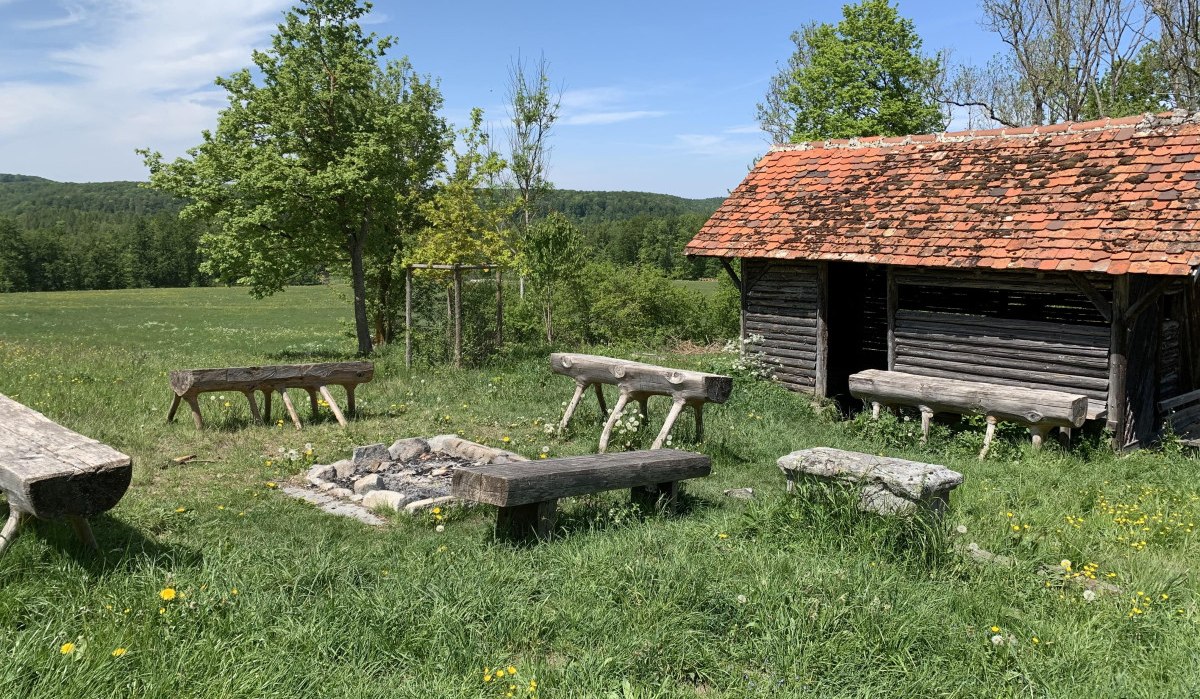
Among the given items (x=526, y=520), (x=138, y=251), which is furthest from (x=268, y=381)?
(x=138, y=251)

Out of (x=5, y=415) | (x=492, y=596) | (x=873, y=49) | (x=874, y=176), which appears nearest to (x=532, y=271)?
(x=874, y=176)

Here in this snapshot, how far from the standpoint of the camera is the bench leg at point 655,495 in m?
6.45

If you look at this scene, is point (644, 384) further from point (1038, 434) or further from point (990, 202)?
point (990, 202)

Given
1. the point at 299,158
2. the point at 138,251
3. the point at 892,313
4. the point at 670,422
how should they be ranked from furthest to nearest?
the point at 138,251 → the point at 299,158 → the point at 892,313 → the point at 670,422

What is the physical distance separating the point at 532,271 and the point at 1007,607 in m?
17.0

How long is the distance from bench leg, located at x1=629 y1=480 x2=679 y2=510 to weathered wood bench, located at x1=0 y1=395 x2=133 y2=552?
3.59 meters

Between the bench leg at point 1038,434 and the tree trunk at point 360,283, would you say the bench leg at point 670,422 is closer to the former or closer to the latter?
the bench leg at point 1038,434

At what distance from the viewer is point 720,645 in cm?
403

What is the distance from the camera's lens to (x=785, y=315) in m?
13.2

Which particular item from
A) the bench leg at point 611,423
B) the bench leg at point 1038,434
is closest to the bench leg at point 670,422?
the bench leg at point 611,423

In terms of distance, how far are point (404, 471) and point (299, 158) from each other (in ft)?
37.8

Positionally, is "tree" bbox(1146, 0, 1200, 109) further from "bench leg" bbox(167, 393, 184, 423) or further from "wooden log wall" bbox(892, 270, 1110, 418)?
"bench leg" bbox(167, 393, 184, 423)

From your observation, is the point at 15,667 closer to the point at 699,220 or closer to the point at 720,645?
the point at 720,645

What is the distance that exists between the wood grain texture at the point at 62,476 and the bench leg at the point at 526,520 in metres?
2.33
